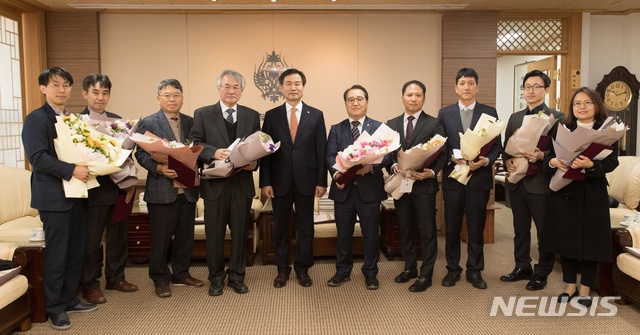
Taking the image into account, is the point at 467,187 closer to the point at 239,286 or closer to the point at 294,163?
the point at 294,163

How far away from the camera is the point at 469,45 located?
5797 mm

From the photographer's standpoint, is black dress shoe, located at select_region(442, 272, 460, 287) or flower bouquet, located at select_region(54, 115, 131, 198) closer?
flower bouquet, located at select_region(54, 115, 131, 198)

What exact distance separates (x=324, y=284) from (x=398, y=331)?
1.00 metres

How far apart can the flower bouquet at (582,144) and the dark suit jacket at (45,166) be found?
9.81 feet

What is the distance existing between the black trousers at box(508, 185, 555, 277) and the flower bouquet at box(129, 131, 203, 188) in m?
2.35

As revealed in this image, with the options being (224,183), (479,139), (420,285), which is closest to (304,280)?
(420,285)

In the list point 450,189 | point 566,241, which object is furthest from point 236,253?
point 566,241

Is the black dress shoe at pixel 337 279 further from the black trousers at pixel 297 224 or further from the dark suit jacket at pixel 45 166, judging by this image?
the dark suit jacket at pixel 45 166

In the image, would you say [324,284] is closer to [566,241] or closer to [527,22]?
[566,241]

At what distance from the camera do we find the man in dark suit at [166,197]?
3.41 m

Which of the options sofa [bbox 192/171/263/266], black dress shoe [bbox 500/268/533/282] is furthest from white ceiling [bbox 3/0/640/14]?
black dress shoe [bbox 500/268/533/282]

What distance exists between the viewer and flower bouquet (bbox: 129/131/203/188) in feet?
10.3

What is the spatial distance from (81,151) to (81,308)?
3.49ft

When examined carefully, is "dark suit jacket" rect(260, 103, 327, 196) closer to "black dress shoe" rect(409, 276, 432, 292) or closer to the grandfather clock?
"black dress shoe" rect(409, 276, 432, 292)
